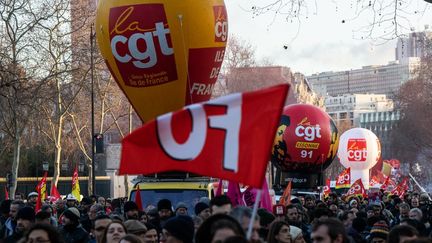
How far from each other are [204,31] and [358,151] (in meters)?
29.2

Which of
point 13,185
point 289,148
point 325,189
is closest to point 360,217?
point 289,148

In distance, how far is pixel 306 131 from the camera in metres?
35.5

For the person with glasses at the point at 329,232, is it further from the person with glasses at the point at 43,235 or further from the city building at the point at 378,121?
the city building at the point at 378,121

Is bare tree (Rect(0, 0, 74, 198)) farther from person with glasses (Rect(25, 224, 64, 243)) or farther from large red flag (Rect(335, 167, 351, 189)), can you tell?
person with glasses (Rect(25, 224, 64, 243))

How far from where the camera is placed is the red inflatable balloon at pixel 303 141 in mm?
35500

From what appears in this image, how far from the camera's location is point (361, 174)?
169 feet

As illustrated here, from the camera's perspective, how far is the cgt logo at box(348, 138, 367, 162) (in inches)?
2031

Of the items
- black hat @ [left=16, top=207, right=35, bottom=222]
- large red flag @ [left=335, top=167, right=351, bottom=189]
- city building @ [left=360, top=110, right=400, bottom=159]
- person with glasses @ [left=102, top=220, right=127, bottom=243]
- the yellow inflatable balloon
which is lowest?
person with glasses @ [left=102, top=220, right=127, bottom=243]

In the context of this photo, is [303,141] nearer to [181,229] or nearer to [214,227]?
[181,229]

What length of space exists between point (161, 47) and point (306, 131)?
13308 millimetres

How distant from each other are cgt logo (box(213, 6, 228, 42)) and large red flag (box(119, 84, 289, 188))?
15829mm

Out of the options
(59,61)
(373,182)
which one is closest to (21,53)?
(59,61)

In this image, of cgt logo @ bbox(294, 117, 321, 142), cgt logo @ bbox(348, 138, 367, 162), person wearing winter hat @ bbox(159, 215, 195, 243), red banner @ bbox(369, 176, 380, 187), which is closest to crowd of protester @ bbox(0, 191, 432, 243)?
person wearing winter hat @ bbox(159, 215, 195, 243)

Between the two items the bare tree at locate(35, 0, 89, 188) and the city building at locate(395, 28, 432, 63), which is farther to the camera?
the bare tree at locate(35, 0, 89, 188)
